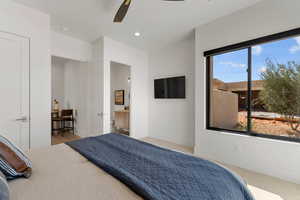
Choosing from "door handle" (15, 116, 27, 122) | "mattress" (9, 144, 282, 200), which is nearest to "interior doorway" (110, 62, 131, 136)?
"door handle" (15, 116, 27, 122)

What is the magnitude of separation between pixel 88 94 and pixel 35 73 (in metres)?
1.48

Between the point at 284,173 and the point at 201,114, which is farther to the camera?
the point at 201,114

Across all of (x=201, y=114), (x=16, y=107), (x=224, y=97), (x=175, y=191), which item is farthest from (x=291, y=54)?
(x=16, y=107)

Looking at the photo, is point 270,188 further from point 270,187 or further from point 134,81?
point 134,81

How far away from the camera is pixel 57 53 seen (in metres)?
3.22

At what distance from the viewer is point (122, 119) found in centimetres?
496

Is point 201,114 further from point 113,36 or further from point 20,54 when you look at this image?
point 20,54

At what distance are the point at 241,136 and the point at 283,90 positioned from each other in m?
0.94

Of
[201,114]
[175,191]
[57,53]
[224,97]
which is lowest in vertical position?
[175,191]

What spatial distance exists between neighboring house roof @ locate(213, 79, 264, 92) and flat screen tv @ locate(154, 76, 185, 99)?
89 cm

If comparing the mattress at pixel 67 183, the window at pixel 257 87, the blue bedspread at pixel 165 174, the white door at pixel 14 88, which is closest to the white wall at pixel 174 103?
the window at pixel 257 87

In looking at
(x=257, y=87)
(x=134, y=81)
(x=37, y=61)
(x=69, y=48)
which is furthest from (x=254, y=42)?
(x=69, y=48)

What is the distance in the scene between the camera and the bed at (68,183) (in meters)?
0.83

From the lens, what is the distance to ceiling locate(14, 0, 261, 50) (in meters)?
2.26
